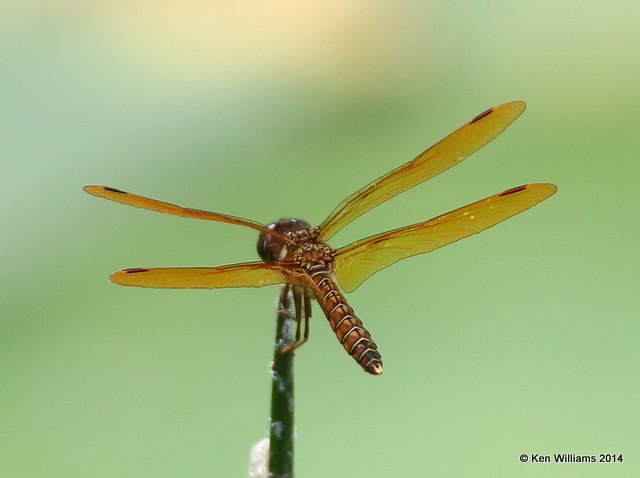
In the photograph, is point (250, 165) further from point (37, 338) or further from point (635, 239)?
point (635, 239)

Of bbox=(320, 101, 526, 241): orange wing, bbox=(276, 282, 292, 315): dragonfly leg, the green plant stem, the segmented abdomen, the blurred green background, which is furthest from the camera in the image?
the blurred green background

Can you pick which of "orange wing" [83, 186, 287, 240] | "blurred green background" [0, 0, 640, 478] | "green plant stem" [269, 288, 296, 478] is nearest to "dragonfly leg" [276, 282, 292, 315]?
"green plant stem" [269, 288, 296, 478]

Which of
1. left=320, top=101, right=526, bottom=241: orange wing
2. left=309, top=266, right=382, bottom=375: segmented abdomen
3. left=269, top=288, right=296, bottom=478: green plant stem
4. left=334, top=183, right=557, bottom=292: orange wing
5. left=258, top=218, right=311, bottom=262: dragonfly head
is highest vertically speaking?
left=320, top=101, right=526, bottom=241: orange wing

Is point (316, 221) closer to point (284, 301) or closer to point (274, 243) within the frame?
point (274, 243)

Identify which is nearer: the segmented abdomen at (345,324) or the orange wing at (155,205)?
the segmented abdomen at (345,324)

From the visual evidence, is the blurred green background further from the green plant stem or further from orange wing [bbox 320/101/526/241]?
the green plant stem

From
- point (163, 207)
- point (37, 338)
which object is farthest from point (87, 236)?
point (163, 207)

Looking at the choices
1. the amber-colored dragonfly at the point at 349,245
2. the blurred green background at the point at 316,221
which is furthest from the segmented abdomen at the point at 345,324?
the blurred green background at the point at 316,221

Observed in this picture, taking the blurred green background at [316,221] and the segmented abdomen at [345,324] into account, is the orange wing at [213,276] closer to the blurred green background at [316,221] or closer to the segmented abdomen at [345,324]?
the segmented abdomen at [345,324]
